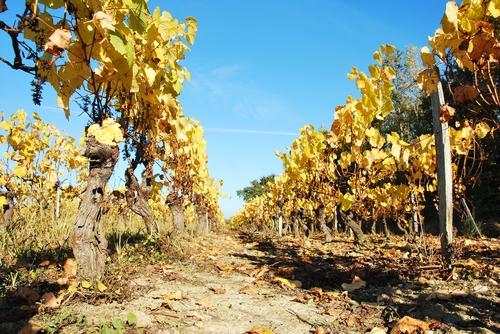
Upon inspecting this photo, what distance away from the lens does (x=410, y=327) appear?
95.0 inches

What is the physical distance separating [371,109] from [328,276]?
1.87 m

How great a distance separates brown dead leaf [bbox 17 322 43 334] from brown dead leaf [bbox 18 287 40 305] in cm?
50

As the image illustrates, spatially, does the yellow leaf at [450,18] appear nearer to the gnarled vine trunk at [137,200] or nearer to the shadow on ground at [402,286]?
the shadow on ground at [402,286]

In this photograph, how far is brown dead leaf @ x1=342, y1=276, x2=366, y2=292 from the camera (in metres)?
3.71

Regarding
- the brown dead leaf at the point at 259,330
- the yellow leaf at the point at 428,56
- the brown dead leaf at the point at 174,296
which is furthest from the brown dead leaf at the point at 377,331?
the yellow leaf at the point at 428,56

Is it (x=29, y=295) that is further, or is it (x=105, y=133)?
(x=29, y=295)

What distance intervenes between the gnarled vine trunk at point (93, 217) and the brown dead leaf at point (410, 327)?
228cm

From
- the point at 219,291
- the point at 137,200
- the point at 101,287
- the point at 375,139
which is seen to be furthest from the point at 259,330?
the point at 137,200

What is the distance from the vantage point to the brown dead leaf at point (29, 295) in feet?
9.06

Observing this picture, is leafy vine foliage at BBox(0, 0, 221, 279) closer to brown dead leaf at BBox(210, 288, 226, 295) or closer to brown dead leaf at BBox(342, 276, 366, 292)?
brown dead leaf at BBox(210, 288, 226, 295)

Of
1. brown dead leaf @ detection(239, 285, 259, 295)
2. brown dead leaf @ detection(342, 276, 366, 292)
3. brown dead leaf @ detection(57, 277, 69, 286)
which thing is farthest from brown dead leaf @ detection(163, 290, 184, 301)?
brown dead leaf @ detection(342, 276, 366, 292)

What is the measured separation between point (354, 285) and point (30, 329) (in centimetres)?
277

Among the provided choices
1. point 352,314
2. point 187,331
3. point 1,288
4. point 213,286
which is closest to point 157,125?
point 213,286

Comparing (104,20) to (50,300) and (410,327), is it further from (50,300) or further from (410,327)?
(410,327)
